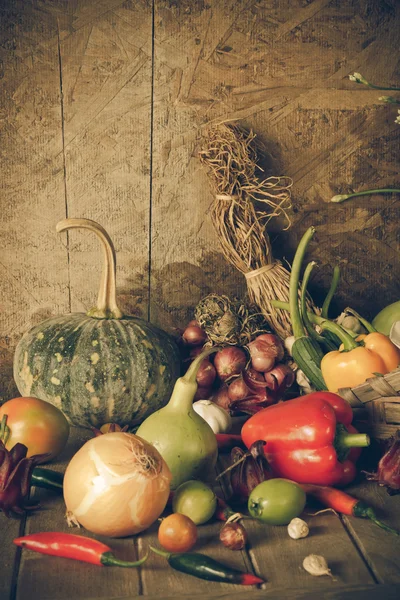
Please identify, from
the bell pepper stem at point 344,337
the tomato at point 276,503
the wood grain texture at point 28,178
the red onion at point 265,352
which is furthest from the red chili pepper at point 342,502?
the wood grain texture at point 28,178

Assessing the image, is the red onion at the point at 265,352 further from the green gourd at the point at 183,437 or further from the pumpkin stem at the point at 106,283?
the green gourd at the point at 183,437

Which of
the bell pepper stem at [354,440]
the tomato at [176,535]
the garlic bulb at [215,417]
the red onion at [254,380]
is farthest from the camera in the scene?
the red onion at [254,380]

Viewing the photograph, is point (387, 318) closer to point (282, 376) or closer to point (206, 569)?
point (282, 376)

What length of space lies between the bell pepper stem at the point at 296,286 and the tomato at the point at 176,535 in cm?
93

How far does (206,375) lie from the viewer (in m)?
2.37

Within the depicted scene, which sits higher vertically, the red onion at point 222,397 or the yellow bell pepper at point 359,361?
the yellow bell pepper at point 359,361

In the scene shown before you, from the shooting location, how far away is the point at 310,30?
8.16ft

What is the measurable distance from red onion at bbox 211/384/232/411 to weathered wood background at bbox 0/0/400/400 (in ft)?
1.29

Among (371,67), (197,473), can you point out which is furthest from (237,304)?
(371,67)

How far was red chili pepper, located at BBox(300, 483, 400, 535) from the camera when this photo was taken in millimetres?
1623

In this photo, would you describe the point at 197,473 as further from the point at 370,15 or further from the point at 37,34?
the point at 370,15

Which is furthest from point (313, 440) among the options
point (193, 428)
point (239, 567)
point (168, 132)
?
point (168, 132)

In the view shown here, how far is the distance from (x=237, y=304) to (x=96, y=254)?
57 centimetres

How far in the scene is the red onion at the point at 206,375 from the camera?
2.37 metres
